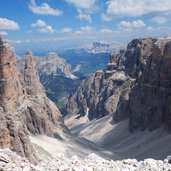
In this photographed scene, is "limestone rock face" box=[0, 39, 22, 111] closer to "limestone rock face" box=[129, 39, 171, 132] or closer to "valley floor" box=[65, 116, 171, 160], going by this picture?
"valley floor" box=[65, 116, 171, 160]

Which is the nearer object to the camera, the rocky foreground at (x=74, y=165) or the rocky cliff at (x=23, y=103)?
the rocky foreground at (x=74, y=165)

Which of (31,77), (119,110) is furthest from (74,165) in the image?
(119,110)

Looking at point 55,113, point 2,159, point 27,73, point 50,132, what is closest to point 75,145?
point 50,132

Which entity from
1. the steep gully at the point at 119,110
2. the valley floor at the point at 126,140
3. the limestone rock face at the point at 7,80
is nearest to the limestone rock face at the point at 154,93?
the steep gully at the point at 119,110

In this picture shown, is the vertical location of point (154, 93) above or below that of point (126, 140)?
above

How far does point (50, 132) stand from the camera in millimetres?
132125

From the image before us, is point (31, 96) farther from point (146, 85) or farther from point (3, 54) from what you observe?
point (146, 85)

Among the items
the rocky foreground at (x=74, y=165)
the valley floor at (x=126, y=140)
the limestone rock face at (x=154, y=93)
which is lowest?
the valley floor at (x=126, y=140)

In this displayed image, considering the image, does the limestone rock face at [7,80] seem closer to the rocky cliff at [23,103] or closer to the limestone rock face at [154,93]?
the rocky cliff at [23,103]

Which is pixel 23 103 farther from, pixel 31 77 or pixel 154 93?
pixel 154 93

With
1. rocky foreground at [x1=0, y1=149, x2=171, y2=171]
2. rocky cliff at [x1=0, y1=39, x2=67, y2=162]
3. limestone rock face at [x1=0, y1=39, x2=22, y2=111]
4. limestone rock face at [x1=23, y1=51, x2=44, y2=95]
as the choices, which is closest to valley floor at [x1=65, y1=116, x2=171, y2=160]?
rocky cliff at [x1=0, y1=39, x2=67, y2=162]

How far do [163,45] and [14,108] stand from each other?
2224 inches

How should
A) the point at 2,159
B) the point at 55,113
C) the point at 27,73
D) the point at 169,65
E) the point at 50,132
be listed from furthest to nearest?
the point at 27,73 < the point at 55,113 < the point at 169,65 < the point at 50,132 < the point at 2,159

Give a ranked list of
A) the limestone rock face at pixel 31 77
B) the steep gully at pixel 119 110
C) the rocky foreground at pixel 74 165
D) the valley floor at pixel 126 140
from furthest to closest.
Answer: the limestone rock face at pixel 31 77 < the steep gully at pixel 119 110 < the valley floor at pixel 126 140 < the rocky foreground at pixel 74 165
